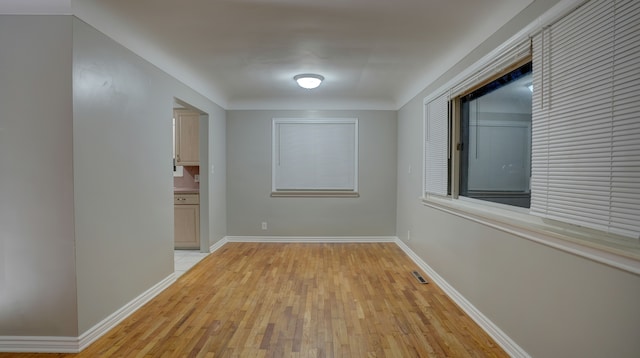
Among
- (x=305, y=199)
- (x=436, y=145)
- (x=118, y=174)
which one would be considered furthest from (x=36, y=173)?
(x=305, y=199)

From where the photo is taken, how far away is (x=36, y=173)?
6.57 feet

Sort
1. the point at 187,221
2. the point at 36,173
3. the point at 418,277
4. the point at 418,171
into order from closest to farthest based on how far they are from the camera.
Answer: the point at 36,173 < the point at 418,277 < the point at 418,171 < the point at 187,221

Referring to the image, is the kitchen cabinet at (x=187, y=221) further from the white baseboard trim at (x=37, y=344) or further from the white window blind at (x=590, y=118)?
the white window blind at (x=590, y=118)

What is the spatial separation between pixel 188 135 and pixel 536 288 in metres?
4.54

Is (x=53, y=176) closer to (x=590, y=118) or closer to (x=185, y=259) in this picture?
(x=185, y=259)

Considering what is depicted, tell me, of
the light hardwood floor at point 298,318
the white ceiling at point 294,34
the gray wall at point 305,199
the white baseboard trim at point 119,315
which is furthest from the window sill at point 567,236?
the white baseboard trim at point 119,315

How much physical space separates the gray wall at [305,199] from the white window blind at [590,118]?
335cm

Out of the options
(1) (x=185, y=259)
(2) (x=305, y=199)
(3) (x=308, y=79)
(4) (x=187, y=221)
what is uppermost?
(3) (x=308, y=79)

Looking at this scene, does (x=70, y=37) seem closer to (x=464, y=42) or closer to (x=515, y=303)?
(x=464, y=42)

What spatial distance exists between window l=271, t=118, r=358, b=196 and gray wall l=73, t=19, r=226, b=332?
2.05 m

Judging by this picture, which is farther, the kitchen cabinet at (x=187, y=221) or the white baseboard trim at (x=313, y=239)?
the white baseboard trim at (x=313, y=239)

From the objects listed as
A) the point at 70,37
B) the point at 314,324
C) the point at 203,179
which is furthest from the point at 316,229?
the point at 70,37

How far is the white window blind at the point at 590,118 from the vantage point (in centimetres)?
128

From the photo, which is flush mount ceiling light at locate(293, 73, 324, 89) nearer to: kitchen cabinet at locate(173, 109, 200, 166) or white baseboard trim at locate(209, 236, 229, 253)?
kitchen cabinet at locate(173, 109, 200, 166)
